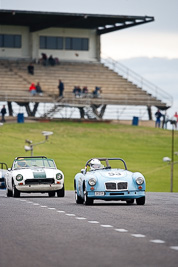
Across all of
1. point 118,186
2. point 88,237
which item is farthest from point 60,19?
point 88,237

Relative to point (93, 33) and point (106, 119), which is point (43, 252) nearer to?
point (106, 119)

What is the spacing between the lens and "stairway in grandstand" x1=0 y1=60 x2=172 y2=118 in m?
77.9

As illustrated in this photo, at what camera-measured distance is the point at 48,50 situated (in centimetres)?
8906

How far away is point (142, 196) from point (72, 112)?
2245 inches

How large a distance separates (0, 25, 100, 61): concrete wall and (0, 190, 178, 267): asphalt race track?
67.4 metres

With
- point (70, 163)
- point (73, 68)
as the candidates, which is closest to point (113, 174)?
point (70, 163)

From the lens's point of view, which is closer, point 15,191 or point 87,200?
point 87,200

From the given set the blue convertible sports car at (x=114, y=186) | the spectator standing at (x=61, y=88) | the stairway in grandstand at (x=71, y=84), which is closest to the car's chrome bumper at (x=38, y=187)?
the blue convertible sports car at (x=114, y=186)

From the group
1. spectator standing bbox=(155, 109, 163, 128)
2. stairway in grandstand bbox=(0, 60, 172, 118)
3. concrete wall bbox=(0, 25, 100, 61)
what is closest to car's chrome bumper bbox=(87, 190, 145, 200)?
stairway in grandstand bbox=(0, 60, 172, 118)

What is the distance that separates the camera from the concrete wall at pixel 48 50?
86812 millimetres

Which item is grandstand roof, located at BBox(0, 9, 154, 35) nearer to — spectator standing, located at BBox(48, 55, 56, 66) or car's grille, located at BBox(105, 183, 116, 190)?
spectator standing, located at BBox(48, 55, 56, 66)

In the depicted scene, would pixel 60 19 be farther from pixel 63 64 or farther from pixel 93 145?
pixel 93 145

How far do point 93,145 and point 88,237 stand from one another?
56.6 metres

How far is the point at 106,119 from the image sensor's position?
80.6 metres
